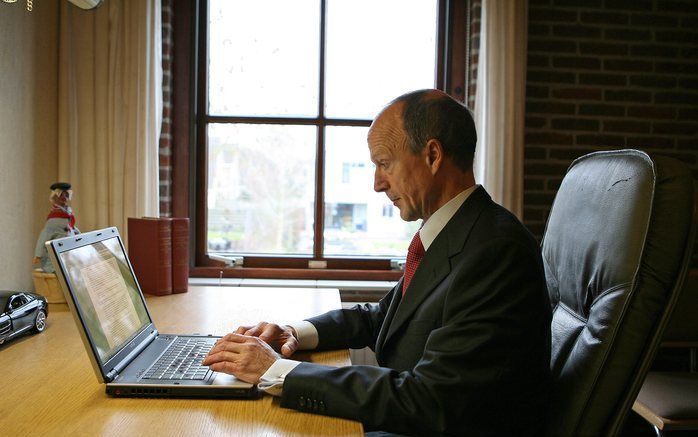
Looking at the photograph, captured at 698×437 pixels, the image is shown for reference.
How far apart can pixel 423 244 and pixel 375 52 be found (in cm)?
177

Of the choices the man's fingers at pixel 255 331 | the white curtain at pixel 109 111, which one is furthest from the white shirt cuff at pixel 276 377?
the white curtain at pixel 109 111

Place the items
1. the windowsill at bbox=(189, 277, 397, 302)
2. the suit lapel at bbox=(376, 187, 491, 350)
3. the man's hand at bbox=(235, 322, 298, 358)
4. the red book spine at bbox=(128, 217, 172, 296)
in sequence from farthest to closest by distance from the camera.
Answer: the windowsill at bbox=(189, 277, 397, 302)
the red book spine at bbox=(128, 217, 172, 296)
the man's hand at bbox=(235, 322, 298, 358)
the suit lapel at bbox=(376, 187, 491, 350)

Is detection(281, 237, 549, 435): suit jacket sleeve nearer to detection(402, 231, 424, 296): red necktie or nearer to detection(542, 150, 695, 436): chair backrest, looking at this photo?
detection(542, 150, 695, 436): chair backrest

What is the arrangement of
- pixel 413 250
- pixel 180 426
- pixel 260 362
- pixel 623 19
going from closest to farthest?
1. pixel 180 426
2. pixel 260 362
3. pixel 413 250
4. pixel 623 19

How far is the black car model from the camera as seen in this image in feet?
4.37

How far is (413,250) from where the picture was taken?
1.38 metres

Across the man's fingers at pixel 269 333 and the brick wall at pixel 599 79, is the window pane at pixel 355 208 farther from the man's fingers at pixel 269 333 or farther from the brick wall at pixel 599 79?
the man's fingers at pixel 269 333

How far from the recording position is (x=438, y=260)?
1197mm

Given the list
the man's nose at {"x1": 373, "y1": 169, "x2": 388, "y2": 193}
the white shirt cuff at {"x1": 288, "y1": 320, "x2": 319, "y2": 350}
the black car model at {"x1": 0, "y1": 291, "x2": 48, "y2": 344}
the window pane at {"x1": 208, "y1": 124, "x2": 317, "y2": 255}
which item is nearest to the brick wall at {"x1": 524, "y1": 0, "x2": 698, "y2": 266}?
the window pane at {"x1": 208, "y1": 124, "x2": 317, "y2": 255}

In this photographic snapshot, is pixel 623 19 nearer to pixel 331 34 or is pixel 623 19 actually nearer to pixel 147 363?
pixel 331 34

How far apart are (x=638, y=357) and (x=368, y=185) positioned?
1.97 m

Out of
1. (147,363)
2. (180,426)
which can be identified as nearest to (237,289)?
(147,363)

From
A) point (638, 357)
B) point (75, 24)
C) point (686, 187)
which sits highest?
point (75, 24)

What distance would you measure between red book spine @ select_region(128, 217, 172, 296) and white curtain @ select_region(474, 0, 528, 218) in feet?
4.72
